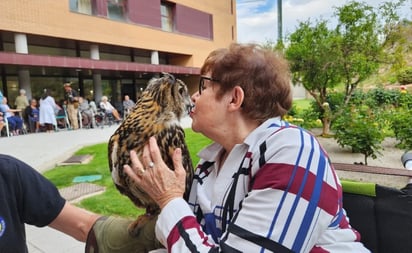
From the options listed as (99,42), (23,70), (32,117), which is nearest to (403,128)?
(32,117)

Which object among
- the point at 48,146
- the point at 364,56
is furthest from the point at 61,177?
the point at 364,56

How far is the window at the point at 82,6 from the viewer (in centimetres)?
1859

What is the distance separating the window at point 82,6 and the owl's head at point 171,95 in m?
19.1

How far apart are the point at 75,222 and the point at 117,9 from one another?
21816mm

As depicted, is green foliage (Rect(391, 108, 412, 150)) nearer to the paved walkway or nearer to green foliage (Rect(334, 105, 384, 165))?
green foliage (Rect(334, 105, 384, 165))

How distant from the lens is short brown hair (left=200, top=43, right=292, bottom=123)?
1.41m

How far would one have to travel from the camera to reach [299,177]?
1.11 m

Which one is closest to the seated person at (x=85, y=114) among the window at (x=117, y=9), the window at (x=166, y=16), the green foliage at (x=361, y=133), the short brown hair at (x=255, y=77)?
the window at (x=117, y=9)

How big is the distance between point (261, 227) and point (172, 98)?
2.22 ft

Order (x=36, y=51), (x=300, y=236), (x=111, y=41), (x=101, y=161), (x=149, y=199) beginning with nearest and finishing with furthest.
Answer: (x=300, y=236) → (x=149, y=199) → (x=101, y=161) → (x=36, y=51) → (x=111, y=41)

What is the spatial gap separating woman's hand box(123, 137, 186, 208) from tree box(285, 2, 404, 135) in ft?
24.3

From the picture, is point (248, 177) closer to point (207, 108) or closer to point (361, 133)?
point (207, 108)

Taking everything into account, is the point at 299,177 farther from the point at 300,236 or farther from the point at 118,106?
the point at 118,106

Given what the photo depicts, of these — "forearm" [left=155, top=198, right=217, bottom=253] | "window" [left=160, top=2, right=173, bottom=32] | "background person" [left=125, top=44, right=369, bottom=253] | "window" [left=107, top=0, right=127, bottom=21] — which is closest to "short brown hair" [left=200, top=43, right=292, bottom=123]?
"background person" [left=125, top=44, right=369, bottom=253]
